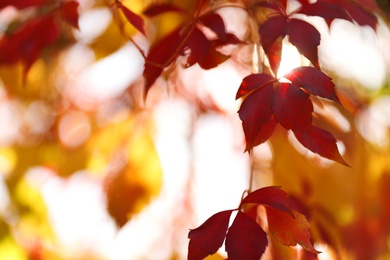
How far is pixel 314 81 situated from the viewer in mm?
592

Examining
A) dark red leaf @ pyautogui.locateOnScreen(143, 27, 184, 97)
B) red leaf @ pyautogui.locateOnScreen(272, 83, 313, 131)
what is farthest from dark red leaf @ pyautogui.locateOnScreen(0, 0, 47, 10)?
red leaf @ pyautogui.locateOnScreen(272, 83, 313, 131)

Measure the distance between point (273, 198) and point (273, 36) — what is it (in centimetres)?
19

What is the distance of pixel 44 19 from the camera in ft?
3.83

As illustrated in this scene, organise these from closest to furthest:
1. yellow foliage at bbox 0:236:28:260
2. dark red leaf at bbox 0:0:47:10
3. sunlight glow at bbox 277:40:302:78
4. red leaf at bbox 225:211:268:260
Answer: red leaf at bbox 225:211:268:260 → sunlight glow at bbox 277:40:302:78 → dark red leaf at bbox 0:0:47:10 → yellow foliage at bbox 0:236:28:260

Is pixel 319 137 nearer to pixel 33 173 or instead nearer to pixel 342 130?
pixel 342 130

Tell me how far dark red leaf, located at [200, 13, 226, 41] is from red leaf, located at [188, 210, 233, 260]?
9.7 inches

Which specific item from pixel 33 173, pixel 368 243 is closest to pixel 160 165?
pixel 33 173

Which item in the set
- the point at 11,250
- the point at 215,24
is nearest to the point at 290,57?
the point at 215,24

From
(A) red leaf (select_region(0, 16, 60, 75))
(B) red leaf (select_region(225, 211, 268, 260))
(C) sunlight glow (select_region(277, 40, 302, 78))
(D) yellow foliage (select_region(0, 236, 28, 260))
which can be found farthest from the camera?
(D) yellow foliage (select_region(0, 236, 28, 260))

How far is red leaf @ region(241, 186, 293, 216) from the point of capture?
0.57 meters

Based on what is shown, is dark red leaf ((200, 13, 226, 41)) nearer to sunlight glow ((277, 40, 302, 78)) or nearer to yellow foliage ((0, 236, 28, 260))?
sunlight glow ((277, 40, 302, 78))

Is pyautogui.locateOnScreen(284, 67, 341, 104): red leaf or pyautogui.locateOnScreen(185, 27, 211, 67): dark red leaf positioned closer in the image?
pyautogui.locateOnScreen(284, 67, 341, 104): red leaf

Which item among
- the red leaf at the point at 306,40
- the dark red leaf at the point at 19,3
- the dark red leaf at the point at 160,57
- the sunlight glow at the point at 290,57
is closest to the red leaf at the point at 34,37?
the dark red leaf at the point at 19,3

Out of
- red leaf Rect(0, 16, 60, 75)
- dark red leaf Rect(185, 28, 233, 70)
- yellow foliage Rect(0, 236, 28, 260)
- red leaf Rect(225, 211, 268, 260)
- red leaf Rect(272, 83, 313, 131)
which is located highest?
red leaf Rect(272, 83, 313, 131)
